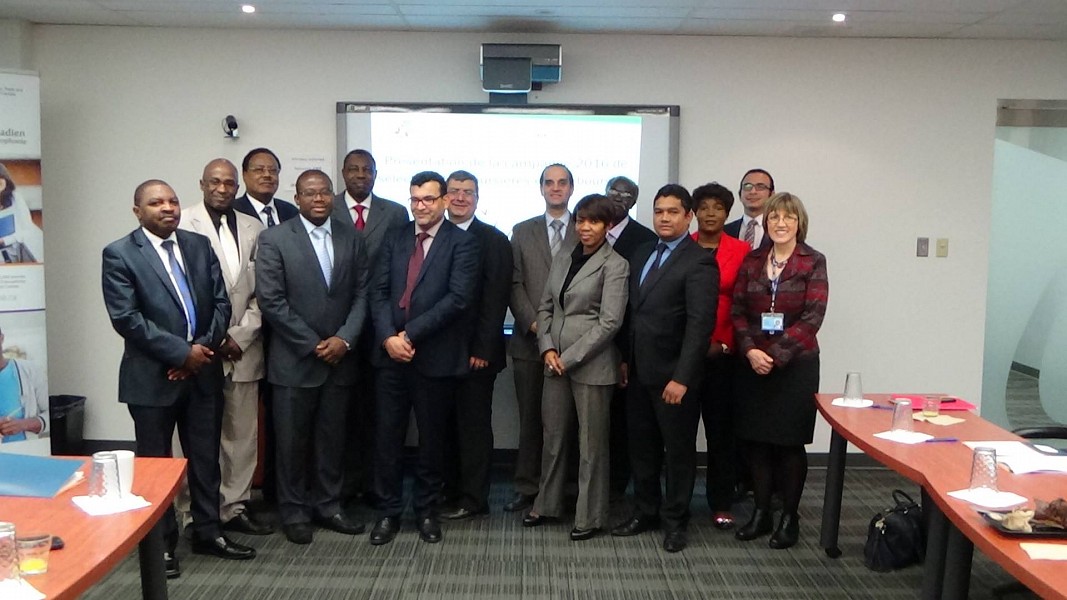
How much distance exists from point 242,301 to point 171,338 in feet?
1.82

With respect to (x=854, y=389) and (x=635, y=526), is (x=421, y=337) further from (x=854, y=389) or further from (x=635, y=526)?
(x=854, y=389)

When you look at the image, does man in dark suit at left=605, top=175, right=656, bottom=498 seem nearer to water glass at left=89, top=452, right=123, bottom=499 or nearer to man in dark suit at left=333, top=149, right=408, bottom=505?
man in dark suit at left=333, top=149, right=408, bottom=505

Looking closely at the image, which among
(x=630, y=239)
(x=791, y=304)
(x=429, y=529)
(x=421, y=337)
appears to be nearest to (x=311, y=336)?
(x=421, y=337)

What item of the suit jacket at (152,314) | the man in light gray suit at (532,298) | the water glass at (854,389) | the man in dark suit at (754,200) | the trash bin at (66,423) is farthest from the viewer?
the trash bin at (66,423)

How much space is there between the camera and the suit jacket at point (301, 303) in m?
3.74

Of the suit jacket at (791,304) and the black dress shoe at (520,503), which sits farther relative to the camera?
the black dress shoe at (520,503)

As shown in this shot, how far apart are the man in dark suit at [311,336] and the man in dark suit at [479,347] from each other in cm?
52

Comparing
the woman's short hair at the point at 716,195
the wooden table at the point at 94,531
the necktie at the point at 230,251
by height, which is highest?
the woman's short hair at the point at 716,195

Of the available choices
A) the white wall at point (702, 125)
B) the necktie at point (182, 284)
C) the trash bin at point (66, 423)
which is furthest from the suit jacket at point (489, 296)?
the trash bin at point (66, 423)

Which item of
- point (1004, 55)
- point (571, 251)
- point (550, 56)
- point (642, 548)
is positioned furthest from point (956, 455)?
point (1004, 55)

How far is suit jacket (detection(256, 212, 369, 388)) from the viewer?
147 inches

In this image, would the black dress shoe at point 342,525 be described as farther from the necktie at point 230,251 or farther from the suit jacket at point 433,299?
the necktie at point 230,251

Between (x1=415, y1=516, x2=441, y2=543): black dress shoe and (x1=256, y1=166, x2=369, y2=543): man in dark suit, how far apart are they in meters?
0.30

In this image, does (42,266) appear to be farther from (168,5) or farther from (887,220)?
(887,220)
